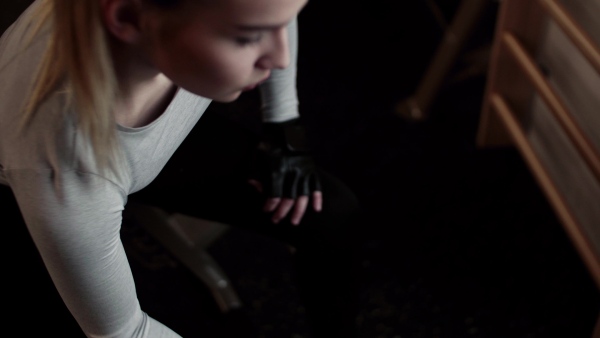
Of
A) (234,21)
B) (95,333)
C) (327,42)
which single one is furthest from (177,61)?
(327,42)

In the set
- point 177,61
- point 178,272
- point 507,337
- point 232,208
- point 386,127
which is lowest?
point 507,337

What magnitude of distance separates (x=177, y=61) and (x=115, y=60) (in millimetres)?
91

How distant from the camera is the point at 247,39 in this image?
27.0 inches

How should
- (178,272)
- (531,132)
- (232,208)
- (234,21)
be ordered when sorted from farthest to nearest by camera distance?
1. (531,132)
2. (178,272)
3. (232,208)
4. (234,21)

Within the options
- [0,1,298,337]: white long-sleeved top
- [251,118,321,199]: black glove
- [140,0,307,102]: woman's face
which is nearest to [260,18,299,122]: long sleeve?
[251,118,321,199]: black glove

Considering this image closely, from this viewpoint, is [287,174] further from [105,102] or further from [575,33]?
[575,33]

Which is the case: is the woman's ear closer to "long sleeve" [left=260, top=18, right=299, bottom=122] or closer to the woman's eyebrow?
the woman's eyebrow

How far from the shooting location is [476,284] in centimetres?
143

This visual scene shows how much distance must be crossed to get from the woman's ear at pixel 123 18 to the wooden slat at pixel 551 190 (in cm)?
93

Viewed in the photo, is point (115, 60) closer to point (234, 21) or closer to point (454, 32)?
point (234, 21)

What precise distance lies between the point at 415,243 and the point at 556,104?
0.41 metres

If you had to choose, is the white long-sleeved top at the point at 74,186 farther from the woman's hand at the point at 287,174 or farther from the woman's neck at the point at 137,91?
the woman's hand at the point at 287,174

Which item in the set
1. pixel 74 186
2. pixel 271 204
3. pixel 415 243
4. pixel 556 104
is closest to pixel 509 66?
pixel 556 104

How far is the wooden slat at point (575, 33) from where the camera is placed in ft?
3.88
